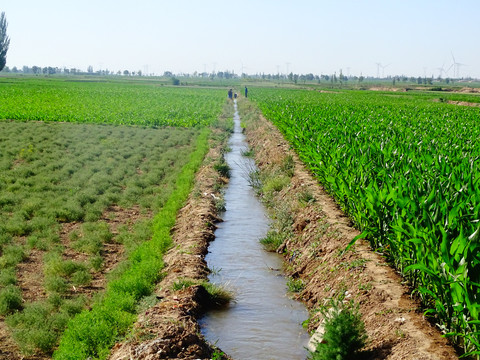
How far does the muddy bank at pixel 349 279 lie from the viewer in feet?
19.5

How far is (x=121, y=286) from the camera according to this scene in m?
8.38

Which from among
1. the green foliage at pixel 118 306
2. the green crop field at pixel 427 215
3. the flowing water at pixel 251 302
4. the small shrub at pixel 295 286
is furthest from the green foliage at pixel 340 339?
the small shrub at pixel 295 286

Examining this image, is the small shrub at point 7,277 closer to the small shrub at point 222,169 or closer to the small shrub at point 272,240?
the small shrub at point 272,240

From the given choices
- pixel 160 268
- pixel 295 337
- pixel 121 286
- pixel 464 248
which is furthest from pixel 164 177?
pixel 464 248

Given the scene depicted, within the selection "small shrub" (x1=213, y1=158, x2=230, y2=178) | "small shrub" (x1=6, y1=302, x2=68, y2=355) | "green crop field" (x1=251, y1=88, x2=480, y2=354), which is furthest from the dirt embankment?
"small shrub" (x1=213, y1=158, x2=230, y2=178)

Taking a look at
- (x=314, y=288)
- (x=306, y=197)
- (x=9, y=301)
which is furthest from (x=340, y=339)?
(x=306, y=197)

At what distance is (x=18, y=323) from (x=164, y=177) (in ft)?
37.4

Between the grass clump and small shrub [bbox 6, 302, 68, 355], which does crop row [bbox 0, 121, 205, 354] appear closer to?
small shrub [bbox 6, 302, 68, 355]

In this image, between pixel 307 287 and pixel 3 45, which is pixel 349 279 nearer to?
pixel 307 287

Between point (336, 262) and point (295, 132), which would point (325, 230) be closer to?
point (336, 262)

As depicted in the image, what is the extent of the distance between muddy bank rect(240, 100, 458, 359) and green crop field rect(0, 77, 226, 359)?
114 inches

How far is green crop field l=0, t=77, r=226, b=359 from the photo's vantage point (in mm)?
7363

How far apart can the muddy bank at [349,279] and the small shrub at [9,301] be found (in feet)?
15.2

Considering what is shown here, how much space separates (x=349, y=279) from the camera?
8102mm
